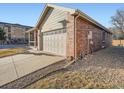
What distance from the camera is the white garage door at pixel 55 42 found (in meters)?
13.4

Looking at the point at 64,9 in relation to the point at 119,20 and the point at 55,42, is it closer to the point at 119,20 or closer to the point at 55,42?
the point at 55,42

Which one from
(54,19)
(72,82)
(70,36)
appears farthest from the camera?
(54,19)

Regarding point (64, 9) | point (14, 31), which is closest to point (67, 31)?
point (64, 9)

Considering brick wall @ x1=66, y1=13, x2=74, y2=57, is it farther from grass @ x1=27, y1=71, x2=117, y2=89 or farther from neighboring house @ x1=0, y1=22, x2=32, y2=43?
neighboring house @ x1=0, y1=22, x2=32, y2=43

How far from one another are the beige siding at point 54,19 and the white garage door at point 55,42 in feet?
1.71

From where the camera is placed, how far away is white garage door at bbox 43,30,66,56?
1338cm

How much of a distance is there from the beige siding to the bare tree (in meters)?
36.0

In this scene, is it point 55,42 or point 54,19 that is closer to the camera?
point 55,42

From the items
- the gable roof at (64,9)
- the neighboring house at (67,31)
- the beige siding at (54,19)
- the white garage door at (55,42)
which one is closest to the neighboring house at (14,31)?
the gable roof at (64,9)

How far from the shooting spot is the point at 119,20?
50469 millimetres

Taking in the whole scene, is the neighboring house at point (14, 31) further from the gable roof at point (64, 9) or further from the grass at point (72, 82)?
the grass at point (72, 82)

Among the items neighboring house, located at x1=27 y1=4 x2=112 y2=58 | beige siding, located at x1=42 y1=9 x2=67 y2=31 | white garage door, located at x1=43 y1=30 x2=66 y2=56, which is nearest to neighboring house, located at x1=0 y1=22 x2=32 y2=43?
white garage door, located at x1=43 y1=30 x2=66 y2=56

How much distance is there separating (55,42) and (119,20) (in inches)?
1572
